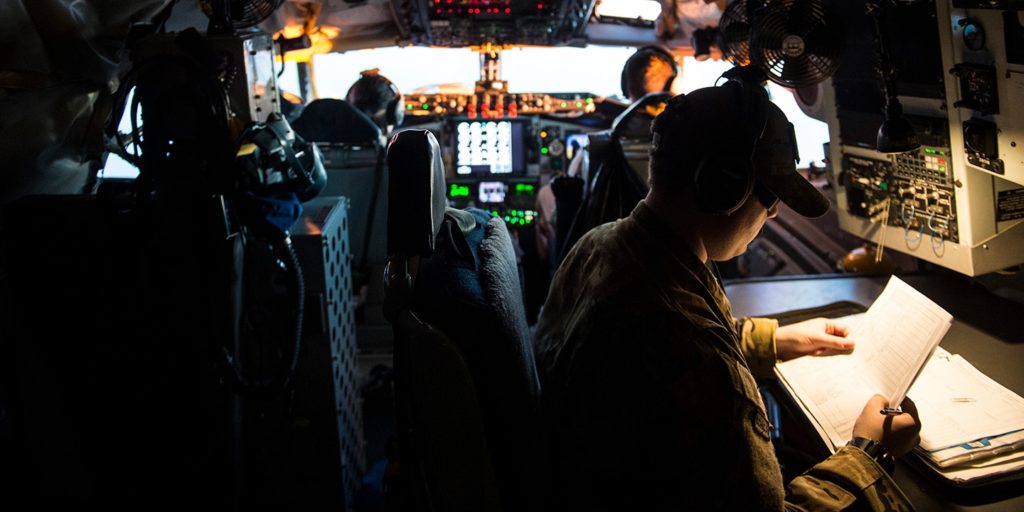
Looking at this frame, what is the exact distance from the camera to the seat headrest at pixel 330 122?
10.4 feet

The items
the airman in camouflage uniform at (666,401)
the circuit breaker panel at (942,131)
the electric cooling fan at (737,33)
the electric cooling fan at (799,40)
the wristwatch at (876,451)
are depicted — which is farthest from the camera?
the electric cooling fan at (737,33)

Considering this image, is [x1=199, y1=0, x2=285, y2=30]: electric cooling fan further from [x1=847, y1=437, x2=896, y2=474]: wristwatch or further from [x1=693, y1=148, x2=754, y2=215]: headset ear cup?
[x1=847, y1=437, x2=896, y2=474]: wristwatch

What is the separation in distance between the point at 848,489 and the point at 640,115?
1748mm

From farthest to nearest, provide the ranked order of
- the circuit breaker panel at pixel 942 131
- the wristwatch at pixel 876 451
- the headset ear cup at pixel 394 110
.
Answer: the headset ear cup at pixel 394 110 < the circuit breaker panel at pixel 942 131 < the wristwatch at pixel 876 451

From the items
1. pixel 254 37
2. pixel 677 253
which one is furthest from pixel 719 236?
pixel 254 37

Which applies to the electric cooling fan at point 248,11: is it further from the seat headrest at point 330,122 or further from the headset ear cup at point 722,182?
the headset ear cup at point 722,182

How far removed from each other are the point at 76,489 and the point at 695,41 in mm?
3059

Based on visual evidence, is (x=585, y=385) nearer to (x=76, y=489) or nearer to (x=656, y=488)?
(x=656, y=488)

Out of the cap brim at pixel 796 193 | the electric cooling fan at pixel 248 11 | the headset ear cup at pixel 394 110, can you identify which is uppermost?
the electric cooling fan at pixel 248 11

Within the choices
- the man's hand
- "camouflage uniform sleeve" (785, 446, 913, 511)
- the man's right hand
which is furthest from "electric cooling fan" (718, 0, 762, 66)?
"camouflage uniform sleeve" (785, 446, 913, 511)

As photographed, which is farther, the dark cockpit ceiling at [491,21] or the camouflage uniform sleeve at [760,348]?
the dark cockpit ceiling at [491,21]

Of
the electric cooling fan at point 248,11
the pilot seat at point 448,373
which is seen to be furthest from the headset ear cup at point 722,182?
the electric cooling fan at point 248,11

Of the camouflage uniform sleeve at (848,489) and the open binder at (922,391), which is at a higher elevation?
the open binder at (922,391)

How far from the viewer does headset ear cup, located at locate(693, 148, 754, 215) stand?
1.30m
